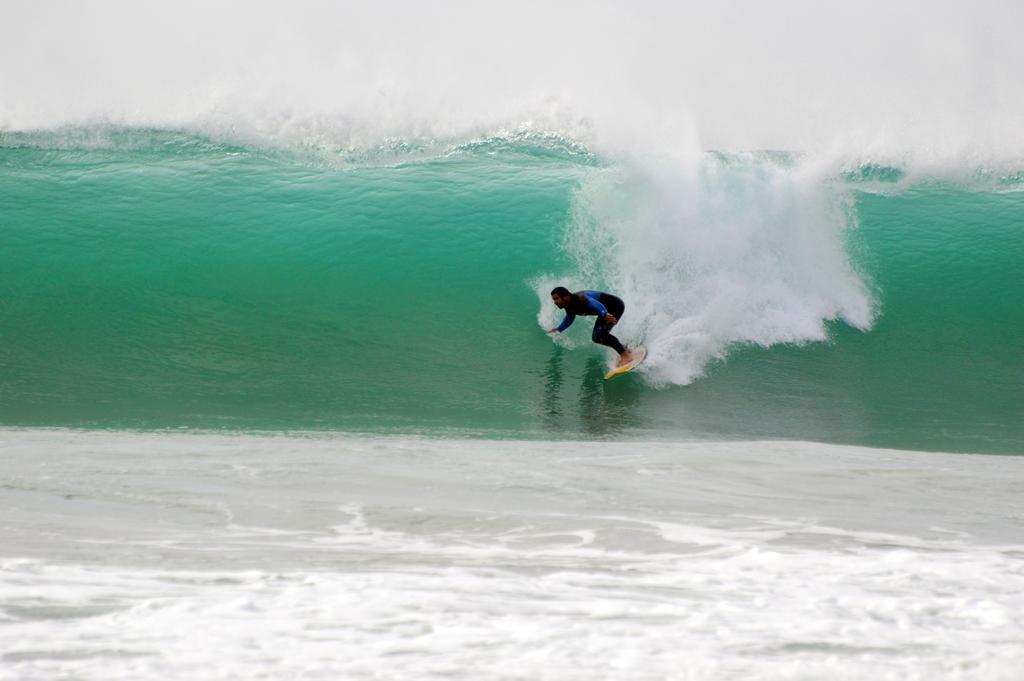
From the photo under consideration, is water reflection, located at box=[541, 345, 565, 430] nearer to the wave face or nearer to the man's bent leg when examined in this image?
the wave face

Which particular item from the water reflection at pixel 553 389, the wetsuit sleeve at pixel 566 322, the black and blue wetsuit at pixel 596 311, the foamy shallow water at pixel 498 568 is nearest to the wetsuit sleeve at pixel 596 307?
the black and blue wetsuit at pixel 596 311

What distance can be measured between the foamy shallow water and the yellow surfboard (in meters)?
2.43

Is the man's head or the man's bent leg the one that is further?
the man's bent leg

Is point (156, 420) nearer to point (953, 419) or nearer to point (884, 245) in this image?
point (953, 419)

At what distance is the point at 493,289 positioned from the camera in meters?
9.05

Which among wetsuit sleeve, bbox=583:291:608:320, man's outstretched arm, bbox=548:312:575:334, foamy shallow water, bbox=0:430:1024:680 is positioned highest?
wetsuit sleeve, bbox=583:291:608:320

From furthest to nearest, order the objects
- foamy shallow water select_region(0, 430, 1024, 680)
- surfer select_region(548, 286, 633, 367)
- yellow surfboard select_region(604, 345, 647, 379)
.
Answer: yellow surfboard select_region(604, 345, 647, 379) → surfer select_region(548, 286, 633, 367) → foamy shallow water select_region(0, 430, 1024, 680)

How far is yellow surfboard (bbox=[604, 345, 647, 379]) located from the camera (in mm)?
7656

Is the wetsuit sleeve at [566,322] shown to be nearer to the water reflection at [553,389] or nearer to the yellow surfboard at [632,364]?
the water reflection at [553,389]

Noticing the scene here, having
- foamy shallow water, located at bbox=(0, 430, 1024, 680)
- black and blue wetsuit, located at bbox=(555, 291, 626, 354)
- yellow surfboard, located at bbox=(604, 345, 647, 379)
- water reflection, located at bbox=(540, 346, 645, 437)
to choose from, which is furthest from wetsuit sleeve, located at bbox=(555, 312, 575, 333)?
foamy shallow water, located at bbox=(0, 430, 1024, 680)

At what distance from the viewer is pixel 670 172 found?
9.70 metres

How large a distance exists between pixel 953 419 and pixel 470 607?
225 inches

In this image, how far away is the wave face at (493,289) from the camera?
7215 millimetres

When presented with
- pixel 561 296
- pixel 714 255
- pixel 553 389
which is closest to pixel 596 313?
pixel 561 296
